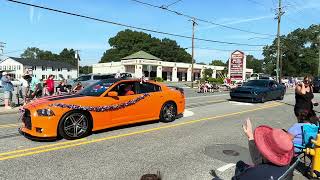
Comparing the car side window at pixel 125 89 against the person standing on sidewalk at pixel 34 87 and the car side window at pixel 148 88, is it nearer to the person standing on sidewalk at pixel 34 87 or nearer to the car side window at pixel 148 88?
the car side window at pixel 148 88

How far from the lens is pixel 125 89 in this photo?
989cm

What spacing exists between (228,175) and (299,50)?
114892 mm

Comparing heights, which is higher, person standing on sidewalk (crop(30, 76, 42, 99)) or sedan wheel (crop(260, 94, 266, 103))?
person standing on sidewalk (crop(30, 76, 42, 99))

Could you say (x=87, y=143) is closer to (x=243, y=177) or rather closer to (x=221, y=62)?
(x=243, y=177)

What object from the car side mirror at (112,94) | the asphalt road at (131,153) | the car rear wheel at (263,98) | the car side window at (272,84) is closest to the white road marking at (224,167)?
the asphalt road at (131,153)

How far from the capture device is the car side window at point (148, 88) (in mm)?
10316

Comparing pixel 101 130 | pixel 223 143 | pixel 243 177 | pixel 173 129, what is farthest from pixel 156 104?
pixel 243 177

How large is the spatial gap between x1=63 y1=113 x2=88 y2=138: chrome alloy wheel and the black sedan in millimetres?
12485

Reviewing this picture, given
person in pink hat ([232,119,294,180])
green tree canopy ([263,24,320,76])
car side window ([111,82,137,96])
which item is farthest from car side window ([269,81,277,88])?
green tree canopy ([263,24,320,76])

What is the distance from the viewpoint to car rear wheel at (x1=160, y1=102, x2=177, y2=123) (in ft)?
36.2

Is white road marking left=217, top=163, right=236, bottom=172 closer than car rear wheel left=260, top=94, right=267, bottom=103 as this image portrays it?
Yes

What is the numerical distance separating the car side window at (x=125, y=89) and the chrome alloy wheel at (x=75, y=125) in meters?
1.44

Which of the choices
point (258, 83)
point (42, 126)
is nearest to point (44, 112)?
point (42, 126)

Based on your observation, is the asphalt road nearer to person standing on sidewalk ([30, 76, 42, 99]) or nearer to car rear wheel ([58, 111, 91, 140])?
car rear wheel ([58, 111, 91, 140])
